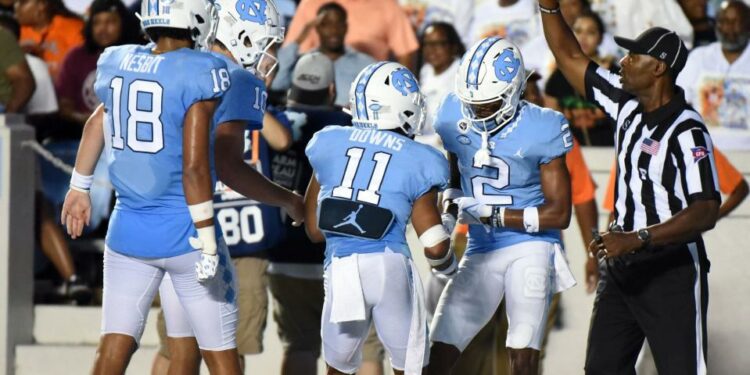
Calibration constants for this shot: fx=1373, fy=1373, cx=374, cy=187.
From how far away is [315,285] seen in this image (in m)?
7.25

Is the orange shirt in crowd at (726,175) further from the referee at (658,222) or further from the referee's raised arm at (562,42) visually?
the referee at (658,222)

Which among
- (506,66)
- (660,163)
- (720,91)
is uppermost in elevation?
(506,66)

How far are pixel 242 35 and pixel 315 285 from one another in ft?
6.03

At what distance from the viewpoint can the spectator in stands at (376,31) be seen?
9141 millimetres

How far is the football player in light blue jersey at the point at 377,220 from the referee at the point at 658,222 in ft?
2.62

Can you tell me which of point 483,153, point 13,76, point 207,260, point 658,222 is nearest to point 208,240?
point 207,260

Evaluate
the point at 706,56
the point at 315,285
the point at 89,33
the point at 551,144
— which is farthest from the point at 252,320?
the point at 706,56

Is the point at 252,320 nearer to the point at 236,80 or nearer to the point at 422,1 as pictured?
the point at 236,80

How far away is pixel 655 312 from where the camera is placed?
573cm

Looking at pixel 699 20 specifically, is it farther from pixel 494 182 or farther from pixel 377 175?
pixel 377 175

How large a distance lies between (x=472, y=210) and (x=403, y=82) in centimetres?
64

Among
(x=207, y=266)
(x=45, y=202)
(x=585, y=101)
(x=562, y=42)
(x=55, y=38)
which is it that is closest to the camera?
(x=207, y=266)

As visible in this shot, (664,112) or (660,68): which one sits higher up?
(660,68)

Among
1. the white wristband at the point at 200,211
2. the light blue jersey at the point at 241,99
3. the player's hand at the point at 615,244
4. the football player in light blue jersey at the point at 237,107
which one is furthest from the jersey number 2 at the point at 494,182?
the white wristband at the point at 200,211
